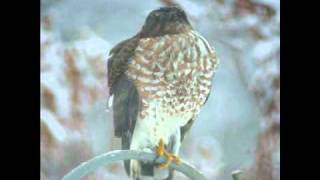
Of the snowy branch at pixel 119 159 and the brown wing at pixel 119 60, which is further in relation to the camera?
the brown wing at pixel 119 60

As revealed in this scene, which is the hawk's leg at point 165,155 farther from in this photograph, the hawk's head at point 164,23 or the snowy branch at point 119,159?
the hawk's head at point 164,23

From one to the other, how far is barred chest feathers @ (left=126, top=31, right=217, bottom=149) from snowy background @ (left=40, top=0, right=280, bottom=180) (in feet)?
0.19

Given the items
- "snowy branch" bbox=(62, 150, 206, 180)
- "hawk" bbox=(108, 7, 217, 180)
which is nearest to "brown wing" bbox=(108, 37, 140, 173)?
"hawk" bbox=(108, 7, 217, 180)

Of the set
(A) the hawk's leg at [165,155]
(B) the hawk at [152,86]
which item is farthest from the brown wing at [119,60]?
(A) the hawk's leg at [165,155]

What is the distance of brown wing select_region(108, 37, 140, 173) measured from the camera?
6.26 feet

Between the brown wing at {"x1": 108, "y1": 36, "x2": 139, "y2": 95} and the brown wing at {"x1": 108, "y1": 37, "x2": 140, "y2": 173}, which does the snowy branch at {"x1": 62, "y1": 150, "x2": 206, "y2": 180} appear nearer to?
the brown wing at {"x1": 108, "y1": 37, "x2": 140, "y2": 173}

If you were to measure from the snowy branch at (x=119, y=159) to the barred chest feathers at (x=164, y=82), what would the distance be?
0.09 m

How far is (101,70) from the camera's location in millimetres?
1911

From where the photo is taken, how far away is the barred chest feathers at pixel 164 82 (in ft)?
6.24

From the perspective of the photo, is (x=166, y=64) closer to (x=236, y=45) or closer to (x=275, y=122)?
(x=236, y=45)

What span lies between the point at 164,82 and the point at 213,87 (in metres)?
0.16

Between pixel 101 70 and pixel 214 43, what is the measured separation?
33cm

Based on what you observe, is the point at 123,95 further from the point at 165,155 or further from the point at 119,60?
the point at 165,155
